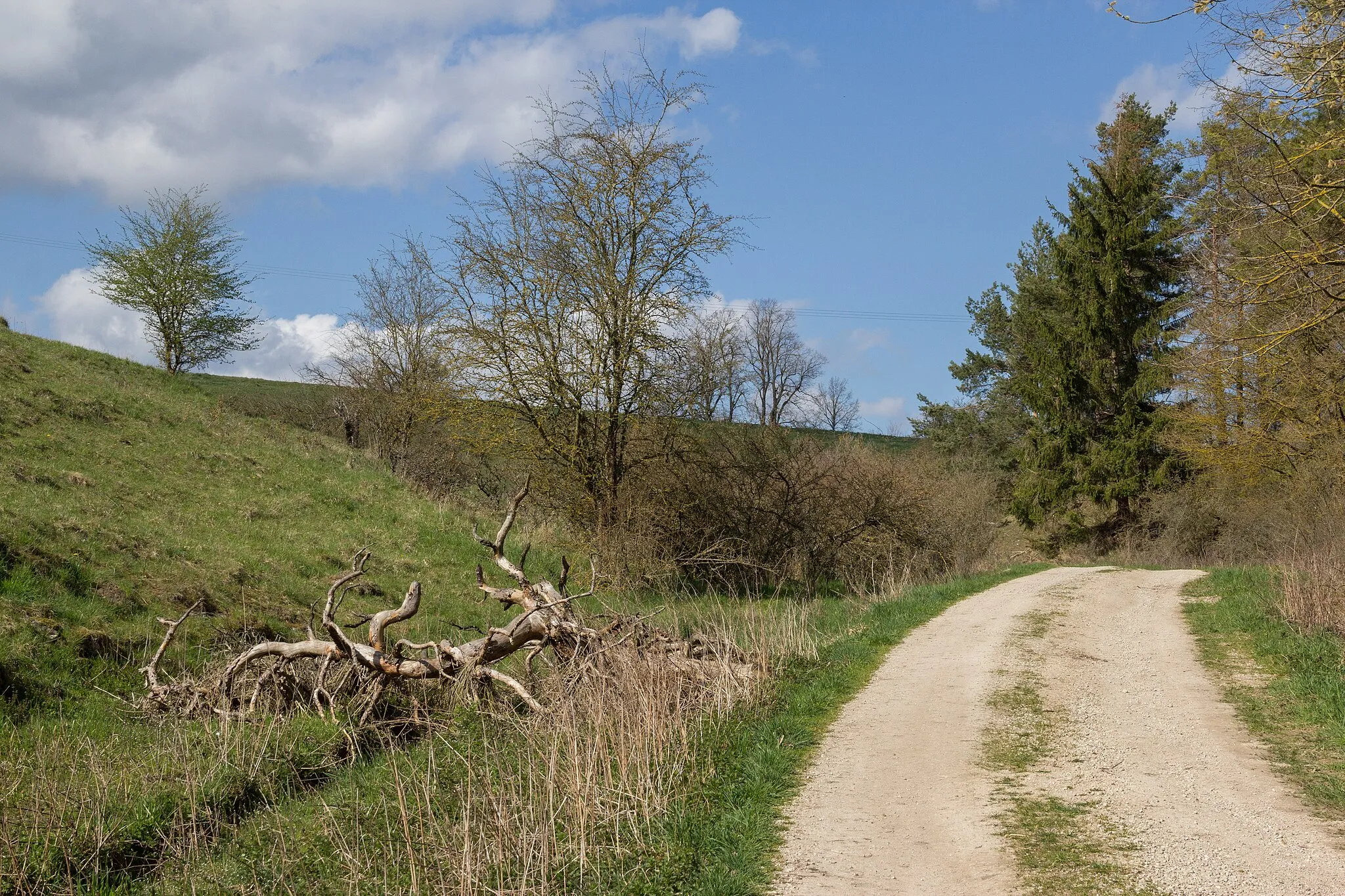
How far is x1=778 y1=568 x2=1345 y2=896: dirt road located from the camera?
18.9ft

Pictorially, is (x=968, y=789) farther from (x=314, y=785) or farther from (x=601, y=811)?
(x=314, y=785)

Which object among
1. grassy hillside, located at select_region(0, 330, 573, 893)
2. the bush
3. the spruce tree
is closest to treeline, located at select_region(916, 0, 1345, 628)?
the spruce tree

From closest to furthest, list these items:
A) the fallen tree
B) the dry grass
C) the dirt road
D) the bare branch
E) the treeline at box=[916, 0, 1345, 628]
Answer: the dirt road → the fallen tree → the bare branch → the dry grass → the treeline at box=[916, 0, 1345, 628]

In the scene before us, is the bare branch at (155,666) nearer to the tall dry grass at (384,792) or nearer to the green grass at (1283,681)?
the tall dry grass at (384,792)

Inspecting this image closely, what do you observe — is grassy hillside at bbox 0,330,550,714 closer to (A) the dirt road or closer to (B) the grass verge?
(B) the grass verge

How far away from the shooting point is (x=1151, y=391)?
32812 millimetres

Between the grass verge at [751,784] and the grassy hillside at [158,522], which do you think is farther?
the grassy hillside at [158,522]

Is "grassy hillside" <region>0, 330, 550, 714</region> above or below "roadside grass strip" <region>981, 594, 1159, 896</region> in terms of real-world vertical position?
above

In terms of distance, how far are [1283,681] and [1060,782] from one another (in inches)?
171

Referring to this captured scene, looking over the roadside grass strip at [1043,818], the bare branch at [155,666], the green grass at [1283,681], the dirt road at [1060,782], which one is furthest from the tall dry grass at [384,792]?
the green grass at [1283,681]

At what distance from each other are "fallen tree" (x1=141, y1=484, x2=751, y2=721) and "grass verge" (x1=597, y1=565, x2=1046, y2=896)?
98 centimetres

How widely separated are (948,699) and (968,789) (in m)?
2.80

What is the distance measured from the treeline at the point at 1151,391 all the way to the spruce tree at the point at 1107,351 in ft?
0.20

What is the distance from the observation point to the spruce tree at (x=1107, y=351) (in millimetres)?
33125
